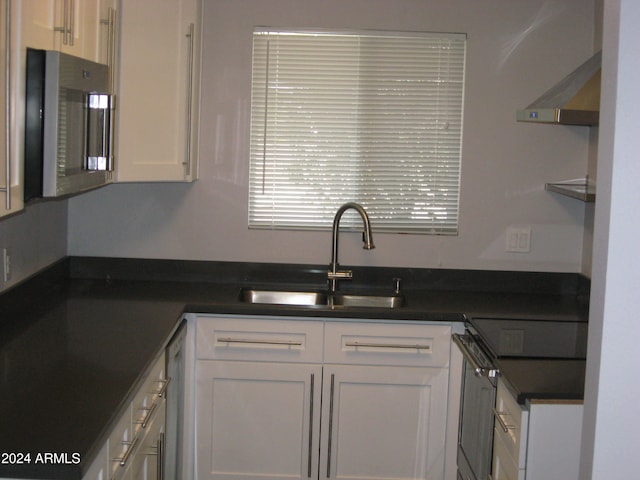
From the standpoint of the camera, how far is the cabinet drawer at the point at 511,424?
2.60 metres

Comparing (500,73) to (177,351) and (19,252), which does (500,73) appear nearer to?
(177,351)

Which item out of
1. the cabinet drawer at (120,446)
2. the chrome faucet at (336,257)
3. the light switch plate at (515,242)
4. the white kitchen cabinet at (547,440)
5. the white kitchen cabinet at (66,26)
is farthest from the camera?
the light switch plate at (515,242)

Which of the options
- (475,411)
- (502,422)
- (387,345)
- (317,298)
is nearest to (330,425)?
(387,345)

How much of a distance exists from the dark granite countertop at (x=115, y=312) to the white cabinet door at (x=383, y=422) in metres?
0.26

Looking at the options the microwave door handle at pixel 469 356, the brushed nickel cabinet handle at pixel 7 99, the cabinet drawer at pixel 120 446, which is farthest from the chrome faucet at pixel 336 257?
the brushed nickel cabinet handle at pixel 7 99

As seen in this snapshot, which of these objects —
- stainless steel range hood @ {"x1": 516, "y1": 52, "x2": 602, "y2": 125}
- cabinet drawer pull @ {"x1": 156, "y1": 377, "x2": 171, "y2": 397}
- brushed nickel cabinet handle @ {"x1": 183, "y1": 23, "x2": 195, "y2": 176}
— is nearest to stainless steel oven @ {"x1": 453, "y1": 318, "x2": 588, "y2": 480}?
stainless steel range hood @ {"x1": 516, "y1": 52, "x2": 602, "y2": 125}

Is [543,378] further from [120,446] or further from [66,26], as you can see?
[66,26]

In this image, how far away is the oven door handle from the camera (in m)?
2.96

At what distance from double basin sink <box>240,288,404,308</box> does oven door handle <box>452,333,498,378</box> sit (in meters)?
0.48

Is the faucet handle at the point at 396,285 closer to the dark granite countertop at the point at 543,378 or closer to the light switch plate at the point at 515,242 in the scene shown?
the light switch plate at the point at 515,242

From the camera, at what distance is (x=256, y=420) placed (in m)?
3.74

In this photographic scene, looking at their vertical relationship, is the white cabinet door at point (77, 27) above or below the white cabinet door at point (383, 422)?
above

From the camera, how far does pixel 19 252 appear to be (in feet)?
11.3

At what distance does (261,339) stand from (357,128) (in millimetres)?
1050
